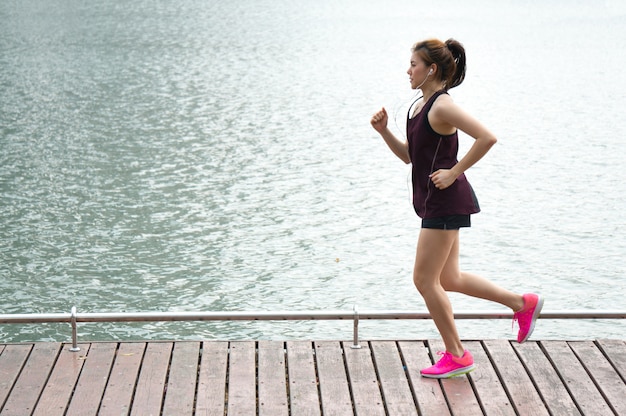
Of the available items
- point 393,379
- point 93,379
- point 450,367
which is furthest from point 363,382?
point 93,379

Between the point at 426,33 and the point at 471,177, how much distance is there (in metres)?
9.91

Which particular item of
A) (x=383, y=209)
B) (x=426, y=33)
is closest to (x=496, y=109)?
(x=383, y=209)

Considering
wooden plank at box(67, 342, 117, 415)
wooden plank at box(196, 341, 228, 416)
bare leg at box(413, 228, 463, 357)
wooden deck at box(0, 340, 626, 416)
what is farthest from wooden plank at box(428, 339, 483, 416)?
wooden plank at box(67, 342, 117, 415)

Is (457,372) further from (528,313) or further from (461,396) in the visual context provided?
(528,313)

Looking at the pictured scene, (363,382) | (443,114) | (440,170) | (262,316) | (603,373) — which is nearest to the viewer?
(443,114)

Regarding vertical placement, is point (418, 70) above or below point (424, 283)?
above

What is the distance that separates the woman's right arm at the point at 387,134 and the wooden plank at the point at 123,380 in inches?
61.4

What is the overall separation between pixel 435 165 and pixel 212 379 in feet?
4.59

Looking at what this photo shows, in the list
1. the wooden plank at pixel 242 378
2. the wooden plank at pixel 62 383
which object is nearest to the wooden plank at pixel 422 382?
the wooden plank at pixel 242 378

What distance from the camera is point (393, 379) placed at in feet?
14.3

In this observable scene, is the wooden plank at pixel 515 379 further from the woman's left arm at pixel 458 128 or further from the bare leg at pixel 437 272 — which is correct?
the woman's left arm at pixel 458 128

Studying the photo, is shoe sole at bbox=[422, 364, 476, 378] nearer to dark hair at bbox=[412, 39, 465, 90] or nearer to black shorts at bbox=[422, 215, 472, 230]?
black shorts at bbox=[422, 215, 472, 230]

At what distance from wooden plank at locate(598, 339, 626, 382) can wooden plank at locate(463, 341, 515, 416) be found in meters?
0.59

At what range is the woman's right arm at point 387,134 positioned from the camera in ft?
14.1
